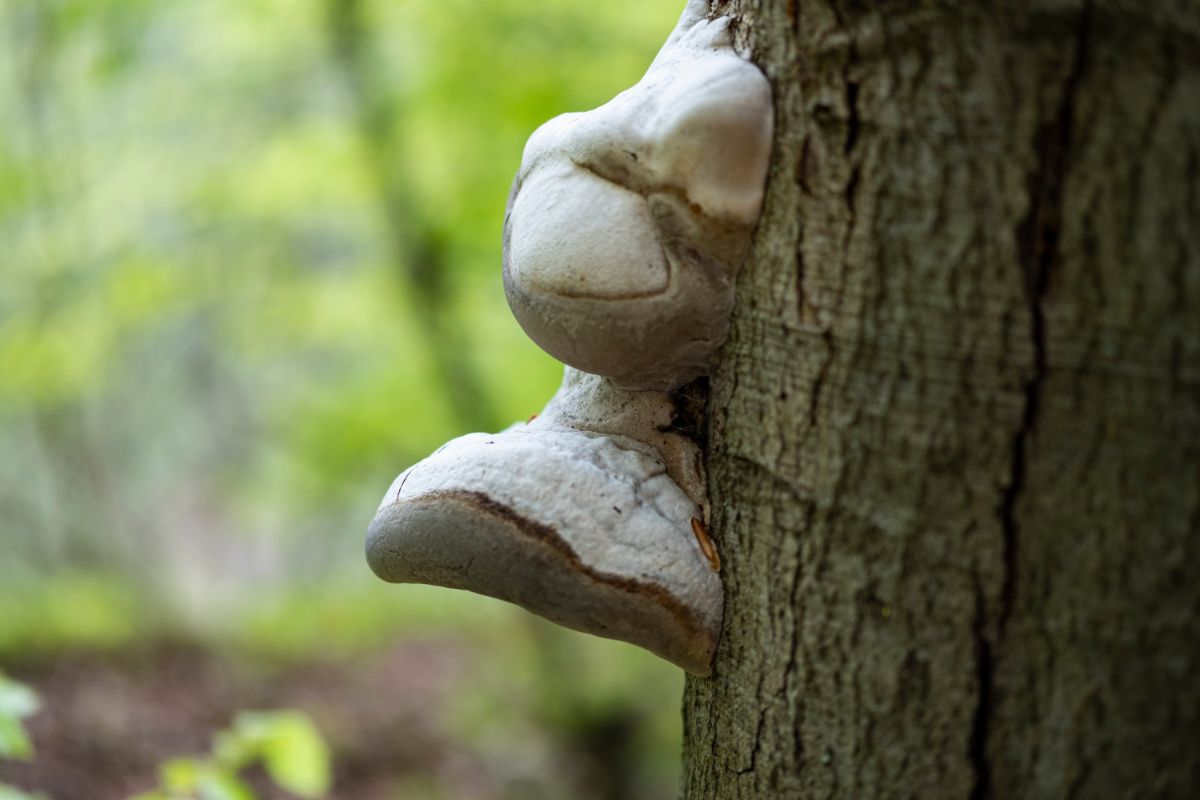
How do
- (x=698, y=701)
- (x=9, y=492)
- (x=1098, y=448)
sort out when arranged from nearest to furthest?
(x=1098, y=448) < (x=698, y=701) < (x=9, y=492)

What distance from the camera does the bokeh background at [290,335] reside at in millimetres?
3271

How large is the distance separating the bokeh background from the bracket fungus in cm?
216

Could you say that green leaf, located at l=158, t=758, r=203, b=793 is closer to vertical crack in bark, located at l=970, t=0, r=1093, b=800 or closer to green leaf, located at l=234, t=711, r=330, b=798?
green leaf, located at l=234, t=711, r=330, b=798

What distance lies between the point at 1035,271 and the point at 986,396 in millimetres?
83

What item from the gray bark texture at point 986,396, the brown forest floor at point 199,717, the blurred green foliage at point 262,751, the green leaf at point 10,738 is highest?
the gray bark texture at point 986,396

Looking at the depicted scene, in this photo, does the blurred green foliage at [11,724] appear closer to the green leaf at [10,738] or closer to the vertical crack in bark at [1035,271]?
the green leaf at [10,738]

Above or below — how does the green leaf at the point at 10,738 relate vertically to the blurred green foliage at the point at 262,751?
above

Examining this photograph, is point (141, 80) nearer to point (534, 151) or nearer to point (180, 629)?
point (180, 629)

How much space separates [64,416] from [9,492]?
3.13 ft

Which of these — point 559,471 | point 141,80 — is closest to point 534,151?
point 559,471

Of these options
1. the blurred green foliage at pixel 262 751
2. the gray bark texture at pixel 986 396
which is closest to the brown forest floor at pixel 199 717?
the blurred green foliage at pixel 262 751

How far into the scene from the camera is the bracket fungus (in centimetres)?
72

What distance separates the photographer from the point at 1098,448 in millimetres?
585

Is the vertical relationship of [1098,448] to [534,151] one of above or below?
below
